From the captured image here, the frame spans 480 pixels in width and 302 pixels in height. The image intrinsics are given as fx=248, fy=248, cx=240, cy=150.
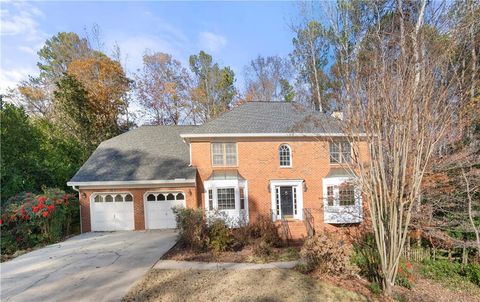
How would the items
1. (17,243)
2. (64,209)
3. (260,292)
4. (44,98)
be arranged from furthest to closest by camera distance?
(44,98), (64,209), (17,243), (260,292)

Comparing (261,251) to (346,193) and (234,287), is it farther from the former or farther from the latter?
(346,193)

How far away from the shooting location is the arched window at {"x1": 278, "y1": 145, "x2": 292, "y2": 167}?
1403 centimetres

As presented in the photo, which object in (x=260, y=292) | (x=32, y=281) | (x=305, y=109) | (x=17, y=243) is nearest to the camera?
(x=260, y=292)

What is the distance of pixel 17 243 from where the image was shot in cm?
985

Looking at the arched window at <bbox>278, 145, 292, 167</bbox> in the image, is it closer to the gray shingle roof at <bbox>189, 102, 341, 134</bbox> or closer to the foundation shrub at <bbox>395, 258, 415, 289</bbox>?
the gray shingle roof at <bbox>189, 102, 341, 134</bbox>

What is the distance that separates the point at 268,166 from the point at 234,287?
8.70 meters

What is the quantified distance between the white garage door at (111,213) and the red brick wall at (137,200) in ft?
0.75

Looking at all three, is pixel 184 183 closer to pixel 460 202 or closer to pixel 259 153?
pixel 259 153

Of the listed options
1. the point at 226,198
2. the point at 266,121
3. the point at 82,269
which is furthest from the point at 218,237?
the point at 266,121

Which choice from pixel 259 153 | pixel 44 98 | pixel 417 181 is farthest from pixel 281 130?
pixel 44 98

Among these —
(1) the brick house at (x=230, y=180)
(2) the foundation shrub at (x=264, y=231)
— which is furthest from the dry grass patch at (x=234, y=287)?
(1) the brick house at (x=230, y=180)

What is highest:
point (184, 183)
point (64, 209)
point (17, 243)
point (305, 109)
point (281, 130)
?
point (305, 109)

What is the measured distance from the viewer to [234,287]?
5.63m

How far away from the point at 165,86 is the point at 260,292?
26884 millimetres
